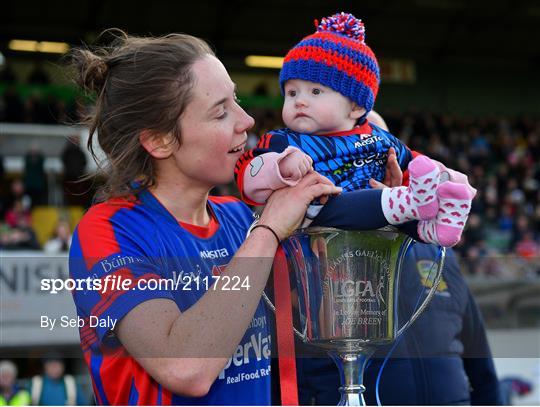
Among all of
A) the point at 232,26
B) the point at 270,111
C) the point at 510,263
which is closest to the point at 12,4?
the point at 232,26

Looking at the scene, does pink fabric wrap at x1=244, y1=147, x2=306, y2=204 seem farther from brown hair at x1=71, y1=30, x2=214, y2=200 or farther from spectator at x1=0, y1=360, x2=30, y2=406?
spectator at x1=0, y1=360, x2=30, y2=406

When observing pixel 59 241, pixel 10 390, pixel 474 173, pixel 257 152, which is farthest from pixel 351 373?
pixel 474 173

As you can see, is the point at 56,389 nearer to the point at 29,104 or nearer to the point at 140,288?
the point at 140,288

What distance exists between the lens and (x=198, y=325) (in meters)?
1.56

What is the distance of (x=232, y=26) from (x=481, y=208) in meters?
8.12

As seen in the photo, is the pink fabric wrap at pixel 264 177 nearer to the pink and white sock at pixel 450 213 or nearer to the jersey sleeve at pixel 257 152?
the jersey sleeve at pixel 257 152

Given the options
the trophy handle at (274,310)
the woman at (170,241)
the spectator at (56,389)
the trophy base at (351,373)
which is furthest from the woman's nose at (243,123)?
the spectator at (56,389)

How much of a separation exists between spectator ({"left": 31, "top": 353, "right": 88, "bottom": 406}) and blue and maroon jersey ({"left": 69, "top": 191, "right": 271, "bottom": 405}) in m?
5.03

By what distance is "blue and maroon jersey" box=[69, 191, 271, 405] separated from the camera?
5.36ft

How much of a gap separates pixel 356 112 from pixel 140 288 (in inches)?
28.0

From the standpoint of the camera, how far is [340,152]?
195 cm

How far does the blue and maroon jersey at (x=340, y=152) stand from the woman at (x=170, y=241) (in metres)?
0.10

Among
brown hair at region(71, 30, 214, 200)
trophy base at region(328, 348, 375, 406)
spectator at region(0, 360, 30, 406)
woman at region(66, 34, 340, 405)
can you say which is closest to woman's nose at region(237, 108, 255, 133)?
woman at region(66, 34, 340, 405)

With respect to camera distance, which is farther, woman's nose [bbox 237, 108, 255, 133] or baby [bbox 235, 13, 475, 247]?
woman's nose [bbox 237, 108, 255, 133]
